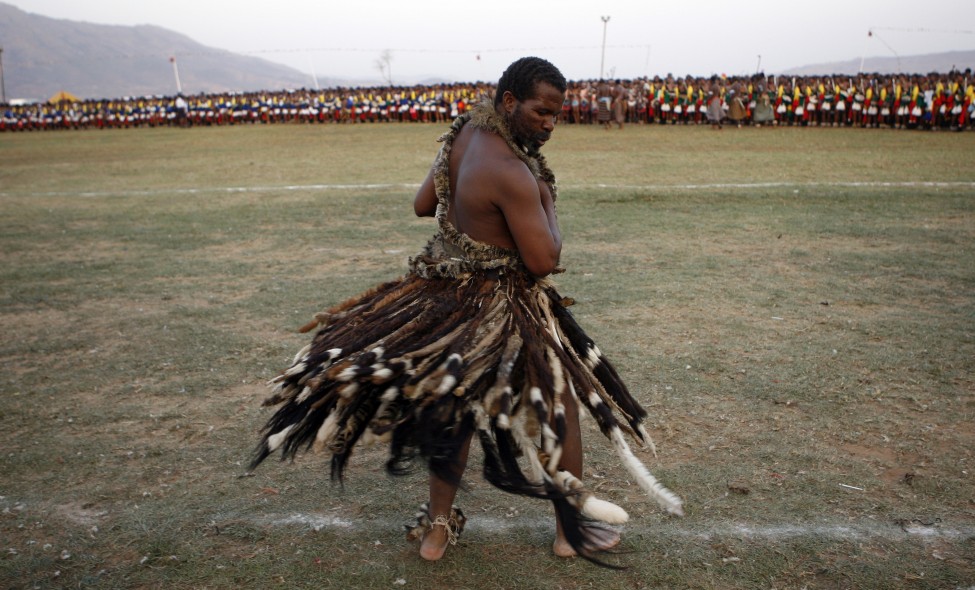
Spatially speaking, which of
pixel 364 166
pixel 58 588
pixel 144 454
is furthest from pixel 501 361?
pixel 364 166

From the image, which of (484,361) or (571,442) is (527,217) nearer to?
(484,361)

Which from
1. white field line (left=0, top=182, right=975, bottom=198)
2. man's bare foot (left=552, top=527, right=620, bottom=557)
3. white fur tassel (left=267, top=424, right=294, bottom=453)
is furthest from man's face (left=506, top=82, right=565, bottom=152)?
white field line (left=0, top=182, right=975, bottom=198)

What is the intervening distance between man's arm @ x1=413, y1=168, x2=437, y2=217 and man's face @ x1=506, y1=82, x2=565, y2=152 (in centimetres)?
46

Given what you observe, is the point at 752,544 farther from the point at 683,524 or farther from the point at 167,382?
the point at 167,382

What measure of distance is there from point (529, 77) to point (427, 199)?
722mm

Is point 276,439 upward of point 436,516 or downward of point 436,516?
upward

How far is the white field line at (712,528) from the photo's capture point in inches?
118

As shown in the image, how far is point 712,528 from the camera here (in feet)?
10.2

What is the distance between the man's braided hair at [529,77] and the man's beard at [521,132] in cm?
6

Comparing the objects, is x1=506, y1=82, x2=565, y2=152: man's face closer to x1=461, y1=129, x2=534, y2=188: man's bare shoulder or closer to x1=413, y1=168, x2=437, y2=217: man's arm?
x1=461, y1=129, x2=534, y2=188: man's bare shoulder

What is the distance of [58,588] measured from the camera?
9.22ft

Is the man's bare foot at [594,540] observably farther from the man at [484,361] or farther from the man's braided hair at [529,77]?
the man's braided hair at [529,77]

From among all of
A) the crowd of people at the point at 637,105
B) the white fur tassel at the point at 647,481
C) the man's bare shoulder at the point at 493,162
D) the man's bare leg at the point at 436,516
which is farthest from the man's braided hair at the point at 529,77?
the crowd of people at the point at 637,105

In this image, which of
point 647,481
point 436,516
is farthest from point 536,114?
point 436,516
